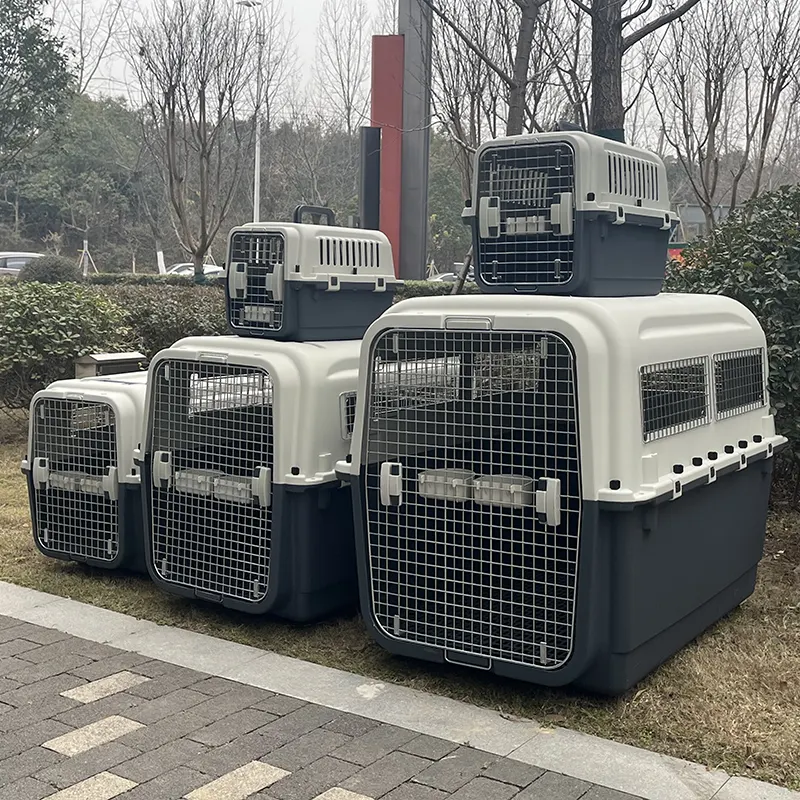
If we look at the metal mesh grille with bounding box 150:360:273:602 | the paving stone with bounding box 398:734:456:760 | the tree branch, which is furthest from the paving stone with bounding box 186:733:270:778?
the tree branch

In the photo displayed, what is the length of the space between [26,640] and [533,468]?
7.46 ft

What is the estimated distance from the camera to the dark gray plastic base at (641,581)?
3381 millimetres

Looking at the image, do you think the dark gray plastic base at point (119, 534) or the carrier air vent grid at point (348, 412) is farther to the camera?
the dark gray plastic base at point (119, 534)

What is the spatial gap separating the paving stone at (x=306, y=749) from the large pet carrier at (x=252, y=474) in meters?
0.88

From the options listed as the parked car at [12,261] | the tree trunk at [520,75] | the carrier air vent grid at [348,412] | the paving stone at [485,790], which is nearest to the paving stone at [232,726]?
the paving stone at [485,790]

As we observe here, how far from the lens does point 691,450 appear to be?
148 inches

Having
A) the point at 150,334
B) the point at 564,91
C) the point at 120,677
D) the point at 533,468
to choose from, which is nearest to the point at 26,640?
the point at 120,677

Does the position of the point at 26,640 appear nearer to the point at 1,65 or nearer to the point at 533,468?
the point at 533,468

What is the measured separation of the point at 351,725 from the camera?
3449mm

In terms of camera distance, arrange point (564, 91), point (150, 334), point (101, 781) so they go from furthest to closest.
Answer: point (564, 91) → point (150, 334) → point (101, 781)

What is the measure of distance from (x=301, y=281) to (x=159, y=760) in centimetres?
213

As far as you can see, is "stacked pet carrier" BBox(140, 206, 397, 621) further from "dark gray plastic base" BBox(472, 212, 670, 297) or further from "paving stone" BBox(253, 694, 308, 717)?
"dark gray plastic base" BBox(472, 212, 670, 297)

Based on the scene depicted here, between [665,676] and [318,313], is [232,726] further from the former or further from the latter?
[318,313]

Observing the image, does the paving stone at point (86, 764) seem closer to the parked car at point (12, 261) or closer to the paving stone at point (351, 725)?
the paving stone at point (351, 725)
